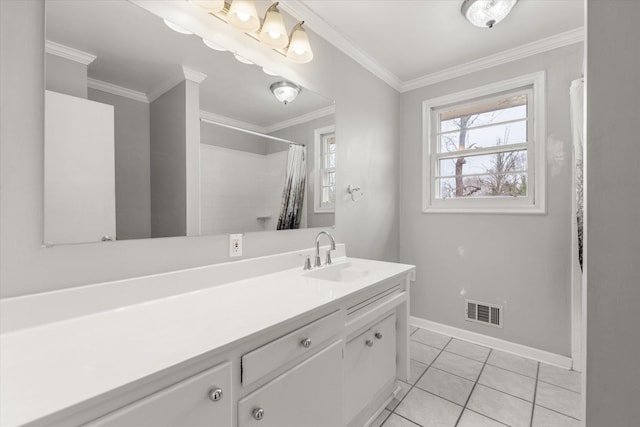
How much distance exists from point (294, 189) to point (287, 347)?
1088 millimetres

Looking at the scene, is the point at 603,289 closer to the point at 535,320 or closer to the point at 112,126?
the point at 112,126

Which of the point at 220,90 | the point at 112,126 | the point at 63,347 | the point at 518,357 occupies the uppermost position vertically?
the point at 220,90

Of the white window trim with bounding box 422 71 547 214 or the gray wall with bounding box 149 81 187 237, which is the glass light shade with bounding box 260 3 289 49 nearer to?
the gray wall with bounding box 149 81 187 237

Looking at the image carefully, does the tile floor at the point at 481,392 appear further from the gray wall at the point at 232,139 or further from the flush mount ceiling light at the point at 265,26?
the flush mount ceiling light at the point at 265,26

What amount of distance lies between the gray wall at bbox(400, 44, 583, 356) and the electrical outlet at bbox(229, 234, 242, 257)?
77.3 inches

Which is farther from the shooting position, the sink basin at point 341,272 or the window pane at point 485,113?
the window pane at point 485,113

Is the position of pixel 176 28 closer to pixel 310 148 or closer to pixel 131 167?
pixel 131 167

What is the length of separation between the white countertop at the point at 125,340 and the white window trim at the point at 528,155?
1848 millimetres

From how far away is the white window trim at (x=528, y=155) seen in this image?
226 centimetres

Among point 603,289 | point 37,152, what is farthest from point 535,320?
point 37,152

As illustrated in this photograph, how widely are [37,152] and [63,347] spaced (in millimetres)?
642

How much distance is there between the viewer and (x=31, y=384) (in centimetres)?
59

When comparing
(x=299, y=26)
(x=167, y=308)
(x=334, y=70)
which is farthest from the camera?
(x=334, y=70)

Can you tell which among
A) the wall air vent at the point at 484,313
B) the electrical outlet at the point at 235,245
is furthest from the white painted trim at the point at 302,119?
the wall air vent at the point at 484,313
